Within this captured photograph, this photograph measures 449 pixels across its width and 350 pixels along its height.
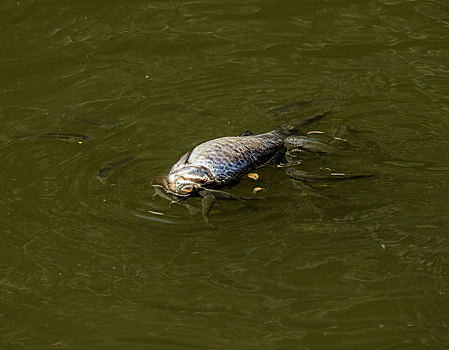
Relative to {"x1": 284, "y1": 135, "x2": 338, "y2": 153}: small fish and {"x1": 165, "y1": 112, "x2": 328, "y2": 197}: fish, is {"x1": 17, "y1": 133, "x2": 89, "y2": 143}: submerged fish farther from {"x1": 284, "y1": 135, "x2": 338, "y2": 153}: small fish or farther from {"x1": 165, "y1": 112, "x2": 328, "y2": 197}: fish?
{"x1": 284, "y1": 135, "x2": 338, "y2": 153}: small fish

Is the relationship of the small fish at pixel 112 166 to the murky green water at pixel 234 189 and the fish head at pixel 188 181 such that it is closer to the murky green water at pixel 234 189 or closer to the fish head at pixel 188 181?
the murky green water at pixel 234 189

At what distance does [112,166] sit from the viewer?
19.9 feet

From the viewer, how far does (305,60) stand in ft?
25.3

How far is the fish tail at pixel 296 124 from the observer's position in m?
6.27

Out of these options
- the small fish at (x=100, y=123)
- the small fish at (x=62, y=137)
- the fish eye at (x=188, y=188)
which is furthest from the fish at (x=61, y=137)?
the fish eye at (x=188, y=188)

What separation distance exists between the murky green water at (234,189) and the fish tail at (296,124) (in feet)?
0.26

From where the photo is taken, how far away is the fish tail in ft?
20.6

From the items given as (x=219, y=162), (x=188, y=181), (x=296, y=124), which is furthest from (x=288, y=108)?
(x=188, y=181)

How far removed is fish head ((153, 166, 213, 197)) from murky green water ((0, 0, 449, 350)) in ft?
0.50

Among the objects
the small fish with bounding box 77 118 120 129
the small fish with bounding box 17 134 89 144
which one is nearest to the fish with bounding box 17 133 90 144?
the small fish with bounding box 17 134 89 144

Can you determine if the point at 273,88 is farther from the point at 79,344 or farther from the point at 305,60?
the point at 79,344

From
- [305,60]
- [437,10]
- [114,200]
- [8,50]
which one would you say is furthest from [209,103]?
[437,10]

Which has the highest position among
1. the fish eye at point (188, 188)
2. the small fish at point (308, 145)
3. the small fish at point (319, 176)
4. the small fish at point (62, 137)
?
the fish eye at point (188, 188)

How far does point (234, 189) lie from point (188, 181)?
445mm
